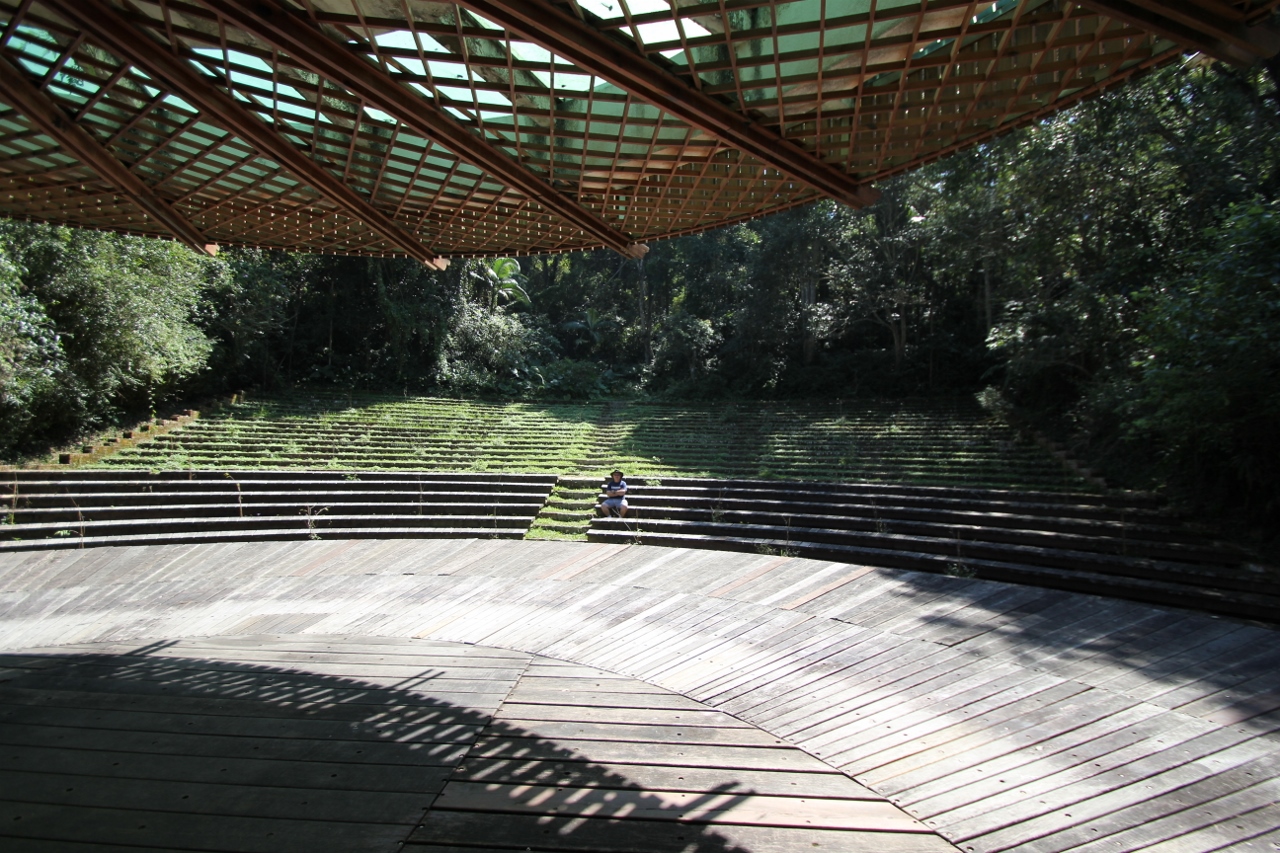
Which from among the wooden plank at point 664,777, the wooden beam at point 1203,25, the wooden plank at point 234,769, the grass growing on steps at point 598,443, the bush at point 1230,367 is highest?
the wooden beam at point 1203,25

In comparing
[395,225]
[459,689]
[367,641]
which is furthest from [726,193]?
[367,641]

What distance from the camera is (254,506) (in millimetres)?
11164

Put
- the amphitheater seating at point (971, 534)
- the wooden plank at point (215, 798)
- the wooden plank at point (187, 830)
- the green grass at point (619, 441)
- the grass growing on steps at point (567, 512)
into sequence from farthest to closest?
the green grass at point (619, 441) < the grass growing on steps at point (567, 512) < the amphitheater seating at point (971, 534) < the wooden plank at point (215, 798) < the wooden plank at point (187, 830)

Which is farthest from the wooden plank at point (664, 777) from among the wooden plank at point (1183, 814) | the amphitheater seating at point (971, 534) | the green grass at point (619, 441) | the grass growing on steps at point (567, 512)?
the green grass at point (619, 441)

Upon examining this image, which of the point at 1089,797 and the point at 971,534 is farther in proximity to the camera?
the point at 971,534

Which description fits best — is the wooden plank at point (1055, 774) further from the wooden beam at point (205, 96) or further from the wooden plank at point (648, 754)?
the wooden beam at point (205, 96)

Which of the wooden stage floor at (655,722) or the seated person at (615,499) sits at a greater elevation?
the seated person at (615,499)

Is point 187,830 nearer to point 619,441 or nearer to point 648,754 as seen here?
point 648,754

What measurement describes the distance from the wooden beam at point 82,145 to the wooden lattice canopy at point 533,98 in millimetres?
20

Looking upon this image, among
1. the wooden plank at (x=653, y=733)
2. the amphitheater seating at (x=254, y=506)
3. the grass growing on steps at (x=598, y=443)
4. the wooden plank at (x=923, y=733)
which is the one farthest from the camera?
the grass growing on steps at (x=598, y=443)

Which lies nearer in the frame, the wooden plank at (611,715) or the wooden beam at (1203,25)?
the wooden beam at (1203,25)

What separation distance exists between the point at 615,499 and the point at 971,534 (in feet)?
15.4

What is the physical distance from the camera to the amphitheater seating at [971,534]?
650cm

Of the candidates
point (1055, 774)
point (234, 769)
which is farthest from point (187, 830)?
point (1055, 774)
